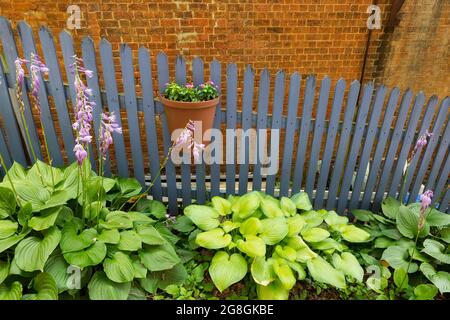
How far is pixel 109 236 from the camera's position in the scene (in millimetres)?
2029

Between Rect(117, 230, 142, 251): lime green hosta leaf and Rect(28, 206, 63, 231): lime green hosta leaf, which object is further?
Rect(117, 230, 142, 251): lime green hosta leaf

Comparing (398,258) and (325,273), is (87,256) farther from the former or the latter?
(398,258)

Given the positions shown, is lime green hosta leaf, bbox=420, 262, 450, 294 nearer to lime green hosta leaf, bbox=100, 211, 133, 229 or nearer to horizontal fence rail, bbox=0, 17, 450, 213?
horizontal fence rail, bbox=0, 17, 450, 213

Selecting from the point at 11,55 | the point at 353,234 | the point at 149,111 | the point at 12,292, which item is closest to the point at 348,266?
the point at 353,234

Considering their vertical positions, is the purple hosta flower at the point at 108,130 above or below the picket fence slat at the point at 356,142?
above

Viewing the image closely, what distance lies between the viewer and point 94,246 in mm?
1970

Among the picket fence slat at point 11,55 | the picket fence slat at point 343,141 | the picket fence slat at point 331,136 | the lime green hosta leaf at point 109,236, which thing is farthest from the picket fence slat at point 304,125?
the picket fence slat at point 11,55

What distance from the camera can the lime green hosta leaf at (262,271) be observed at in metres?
2.04

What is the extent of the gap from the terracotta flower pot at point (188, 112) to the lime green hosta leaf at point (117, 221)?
32.0 inches

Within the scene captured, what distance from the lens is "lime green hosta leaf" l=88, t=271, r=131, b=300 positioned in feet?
6.38

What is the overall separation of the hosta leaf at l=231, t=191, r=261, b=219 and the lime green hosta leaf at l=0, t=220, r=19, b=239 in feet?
4.86

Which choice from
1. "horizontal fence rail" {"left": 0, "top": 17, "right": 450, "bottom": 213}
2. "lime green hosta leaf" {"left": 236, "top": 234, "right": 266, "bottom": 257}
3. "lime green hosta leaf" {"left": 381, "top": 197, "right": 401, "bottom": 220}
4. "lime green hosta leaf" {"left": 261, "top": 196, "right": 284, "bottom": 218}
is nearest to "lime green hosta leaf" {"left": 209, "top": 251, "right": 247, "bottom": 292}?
"lime green hosta leaf" {"left": 236, "top": 234, "right": 266, "bottom": 257}

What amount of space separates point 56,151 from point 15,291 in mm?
1331

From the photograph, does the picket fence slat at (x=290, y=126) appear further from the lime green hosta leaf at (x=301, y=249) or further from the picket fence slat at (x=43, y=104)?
the picket fence slat at (x=43, y=104)
